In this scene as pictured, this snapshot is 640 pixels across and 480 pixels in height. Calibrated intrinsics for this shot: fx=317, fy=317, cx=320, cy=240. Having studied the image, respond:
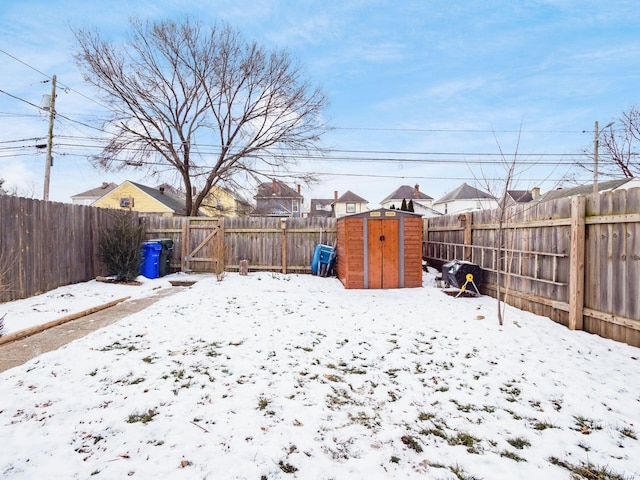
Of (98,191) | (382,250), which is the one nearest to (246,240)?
(382,250)

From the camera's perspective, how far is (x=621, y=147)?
17.9 m

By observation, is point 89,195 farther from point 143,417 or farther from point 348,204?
point 143,417

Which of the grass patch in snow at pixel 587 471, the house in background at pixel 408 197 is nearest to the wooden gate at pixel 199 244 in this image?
the grass patch in snow at pixel 587 471

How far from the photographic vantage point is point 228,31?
44.9ft

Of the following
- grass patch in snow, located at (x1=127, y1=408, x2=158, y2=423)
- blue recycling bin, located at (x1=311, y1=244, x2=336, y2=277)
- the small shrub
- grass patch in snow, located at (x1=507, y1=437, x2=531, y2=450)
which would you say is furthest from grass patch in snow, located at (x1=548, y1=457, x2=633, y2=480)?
the small shrub

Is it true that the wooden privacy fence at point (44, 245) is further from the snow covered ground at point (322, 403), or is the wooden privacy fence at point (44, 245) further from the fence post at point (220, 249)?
the fence post at point (220, 249)

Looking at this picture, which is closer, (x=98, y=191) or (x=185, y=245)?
(x=185, y=245)

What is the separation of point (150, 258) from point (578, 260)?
9.28 m

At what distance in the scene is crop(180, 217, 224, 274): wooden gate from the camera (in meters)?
10.0

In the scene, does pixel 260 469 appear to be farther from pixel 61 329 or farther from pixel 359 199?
pixel 359 199

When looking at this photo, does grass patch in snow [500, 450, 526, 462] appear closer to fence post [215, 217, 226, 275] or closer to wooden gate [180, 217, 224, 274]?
fence post [215, 217, 226, 275]

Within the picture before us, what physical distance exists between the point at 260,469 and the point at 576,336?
14.0 ft

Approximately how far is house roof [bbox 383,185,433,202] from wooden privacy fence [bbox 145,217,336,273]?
96.8 ft

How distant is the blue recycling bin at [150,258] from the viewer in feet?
28.5
